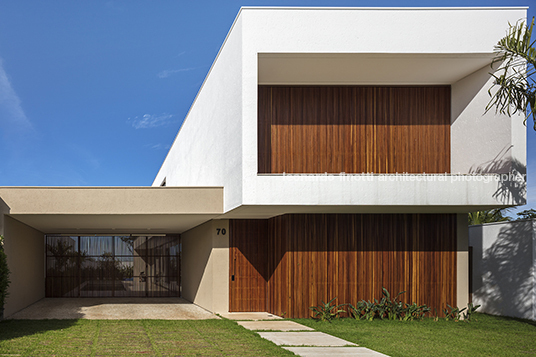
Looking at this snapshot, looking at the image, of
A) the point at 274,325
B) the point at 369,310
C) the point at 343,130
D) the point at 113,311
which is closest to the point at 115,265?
the point at 113,311

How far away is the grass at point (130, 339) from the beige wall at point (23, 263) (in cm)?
188

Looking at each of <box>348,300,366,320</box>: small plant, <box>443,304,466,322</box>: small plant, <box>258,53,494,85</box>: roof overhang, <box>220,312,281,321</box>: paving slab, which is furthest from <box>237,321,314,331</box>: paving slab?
<box>258,53,494,85</box>: roof overhang

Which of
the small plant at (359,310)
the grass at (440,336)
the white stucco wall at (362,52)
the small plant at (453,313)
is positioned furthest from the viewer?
the small plant at (453,313)

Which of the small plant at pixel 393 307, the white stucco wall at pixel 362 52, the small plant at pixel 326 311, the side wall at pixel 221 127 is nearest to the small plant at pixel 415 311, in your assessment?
the small plant at pixel 393 307

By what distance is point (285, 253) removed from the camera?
12.5 meters

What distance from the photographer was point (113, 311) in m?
14.3

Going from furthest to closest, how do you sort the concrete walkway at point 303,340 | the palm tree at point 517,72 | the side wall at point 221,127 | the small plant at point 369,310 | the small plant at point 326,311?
the small plant at point 369,310, the small plant at point 326,311, the side wall at point 221,127, the palm tree at point 517,72, the concrete walkway at point 303,340

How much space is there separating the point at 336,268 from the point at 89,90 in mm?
75010

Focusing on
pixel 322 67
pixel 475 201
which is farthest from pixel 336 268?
pixel 322 67

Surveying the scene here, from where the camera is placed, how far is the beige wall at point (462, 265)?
12758mm

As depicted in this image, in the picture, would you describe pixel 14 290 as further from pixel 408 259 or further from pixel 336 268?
pixel 408 259

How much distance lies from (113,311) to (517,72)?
1280 centimetres

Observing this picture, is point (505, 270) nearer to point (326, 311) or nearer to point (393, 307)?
point (393, 307)

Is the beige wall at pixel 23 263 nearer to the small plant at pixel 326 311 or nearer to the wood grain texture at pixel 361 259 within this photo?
the wood grain texture at pixel 361 259
